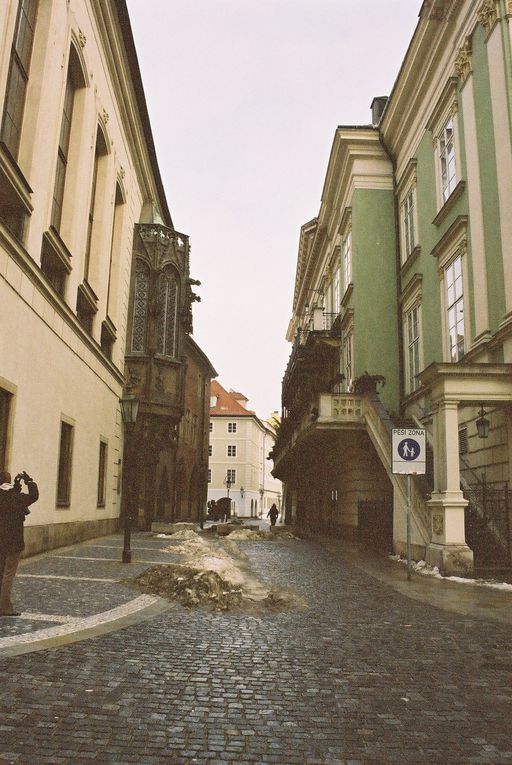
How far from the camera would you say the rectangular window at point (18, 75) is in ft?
42.2

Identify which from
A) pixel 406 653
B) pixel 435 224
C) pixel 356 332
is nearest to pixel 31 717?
pixel 406 653

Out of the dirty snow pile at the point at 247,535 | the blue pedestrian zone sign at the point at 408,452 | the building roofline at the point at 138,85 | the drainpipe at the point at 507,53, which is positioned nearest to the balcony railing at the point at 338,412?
the dirty snow pile at the point at 247,535

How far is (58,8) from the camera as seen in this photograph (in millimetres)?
14961

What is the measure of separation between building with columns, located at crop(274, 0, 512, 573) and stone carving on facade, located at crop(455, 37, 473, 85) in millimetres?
48

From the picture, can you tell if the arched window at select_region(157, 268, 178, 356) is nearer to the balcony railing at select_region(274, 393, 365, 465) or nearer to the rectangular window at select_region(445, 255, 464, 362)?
the balcony railing at select_region(274, 393, 365, 465)

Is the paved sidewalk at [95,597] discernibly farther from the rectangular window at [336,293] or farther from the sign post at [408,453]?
the rectangular window at [336,293]

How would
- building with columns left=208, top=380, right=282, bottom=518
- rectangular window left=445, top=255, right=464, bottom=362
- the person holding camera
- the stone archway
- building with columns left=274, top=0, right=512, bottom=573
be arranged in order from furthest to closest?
building with columns left=208, top=380, right=282, bottom=518 → rectangular window left=445, top=255, right=464, bottom=362 → building with columns left=274, top=0, right=512, bottom=573 → the stone archway → the person holding camera

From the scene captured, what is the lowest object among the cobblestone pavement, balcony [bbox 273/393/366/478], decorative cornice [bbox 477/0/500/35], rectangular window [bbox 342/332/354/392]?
the cobblestone pavement

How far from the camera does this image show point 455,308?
18.1m

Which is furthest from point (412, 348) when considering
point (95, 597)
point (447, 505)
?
point (95, 597)

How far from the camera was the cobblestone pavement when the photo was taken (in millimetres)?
3746

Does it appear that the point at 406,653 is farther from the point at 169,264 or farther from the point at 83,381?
the point at 169,264

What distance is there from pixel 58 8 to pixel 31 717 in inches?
617

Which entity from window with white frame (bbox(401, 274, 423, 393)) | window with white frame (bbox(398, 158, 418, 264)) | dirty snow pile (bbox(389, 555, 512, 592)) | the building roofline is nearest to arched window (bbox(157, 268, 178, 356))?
the building roofline
